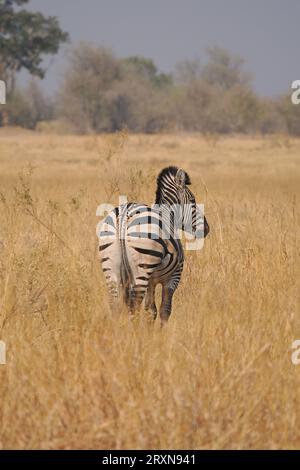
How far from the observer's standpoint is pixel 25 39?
1545 inches

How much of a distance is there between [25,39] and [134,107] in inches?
304

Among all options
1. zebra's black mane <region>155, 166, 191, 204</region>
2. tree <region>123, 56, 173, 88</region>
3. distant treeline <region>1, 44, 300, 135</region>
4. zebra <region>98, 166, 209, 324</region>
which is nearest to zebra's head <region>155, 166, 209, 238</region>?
zebra's black mane <region>155, 166, 191, 204</region>

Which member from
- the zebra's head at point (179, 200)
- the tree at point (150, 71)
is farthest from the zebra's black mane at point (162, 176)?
the tree at point (150, 71)

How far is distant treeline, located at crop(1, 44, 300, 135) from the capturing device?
137 ft

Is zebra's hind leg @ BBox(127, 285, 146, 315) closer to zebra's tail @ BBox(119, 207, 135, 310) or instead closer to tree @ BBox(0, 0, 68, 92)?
zebra's tail @ BBox(119, 207, 135, 310)

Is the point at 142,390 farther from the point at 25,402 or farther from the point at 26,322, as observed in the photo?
the point at 26,322

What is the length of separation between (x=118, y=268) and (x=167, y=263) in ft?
1.08

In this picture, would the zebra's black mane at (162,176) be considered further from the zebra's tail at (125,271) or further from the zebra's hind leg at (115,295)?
the zebra's hind leg at (115,295)

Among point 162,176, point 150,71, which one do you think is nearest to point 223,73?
point 150,71

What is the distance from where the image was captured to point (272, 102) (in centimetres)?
4994

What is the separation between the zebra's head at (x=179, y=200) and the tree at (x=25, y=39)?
3563 centimetres

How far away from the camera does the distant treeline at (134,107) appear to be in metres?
41.8

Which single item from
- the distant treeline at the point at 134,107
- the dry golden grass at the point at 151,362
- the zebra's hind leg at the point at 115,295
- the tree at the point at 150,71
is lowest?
the dry golden grass at the point at 151,362

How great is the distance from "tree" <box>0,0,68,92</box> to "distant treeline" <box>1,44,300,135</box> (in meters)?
2.23
